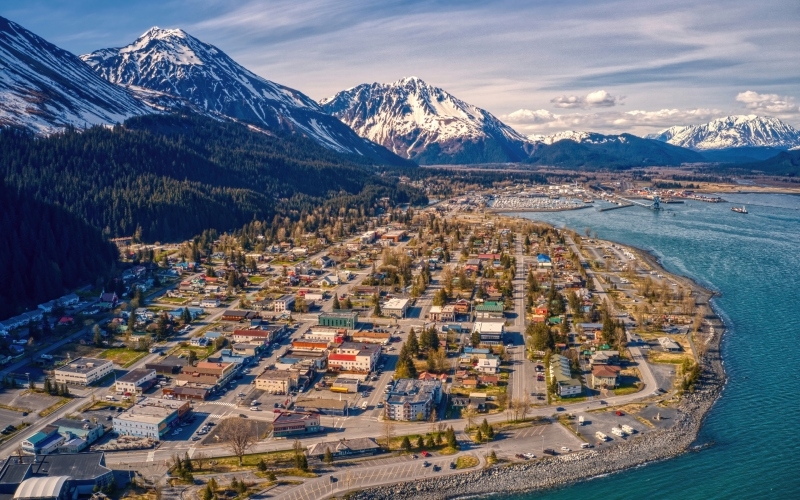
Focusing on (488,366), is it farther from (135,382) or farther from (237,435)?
(135,382)

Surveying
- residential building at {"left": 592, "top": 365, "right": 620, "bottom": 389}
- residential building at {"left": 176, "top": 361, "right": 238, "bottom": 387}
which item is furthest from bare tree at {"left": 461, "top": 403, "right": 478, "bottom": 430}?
residential building at {"left": 176, "top": 361, "right": 238, "bottom": 387}

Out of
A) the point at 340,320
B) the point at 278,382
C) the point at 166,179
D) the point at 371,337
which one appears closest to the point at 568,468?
the point at 278,382

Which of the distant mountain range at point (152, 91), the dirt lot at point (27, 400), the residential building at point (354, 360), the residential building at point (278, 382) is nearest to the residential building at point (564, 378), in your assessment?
the residential building at point (354, 360)

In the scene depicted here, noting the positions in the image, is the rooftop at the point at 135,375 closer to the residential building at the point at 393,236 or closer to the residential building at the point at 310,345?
the residential building at the point at 310,345

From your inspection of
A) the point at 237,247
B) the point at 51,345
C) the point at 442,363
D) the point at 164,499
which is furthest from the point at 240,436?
the point at 237,247

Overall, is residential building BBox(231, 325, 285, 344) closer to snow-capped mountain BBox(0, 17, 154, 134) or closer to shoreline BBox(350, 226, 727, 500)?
shoreline BBox(350, 226, 727, 500)

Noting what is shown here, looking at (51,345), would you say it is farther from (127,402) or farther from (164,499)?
(164,499)
